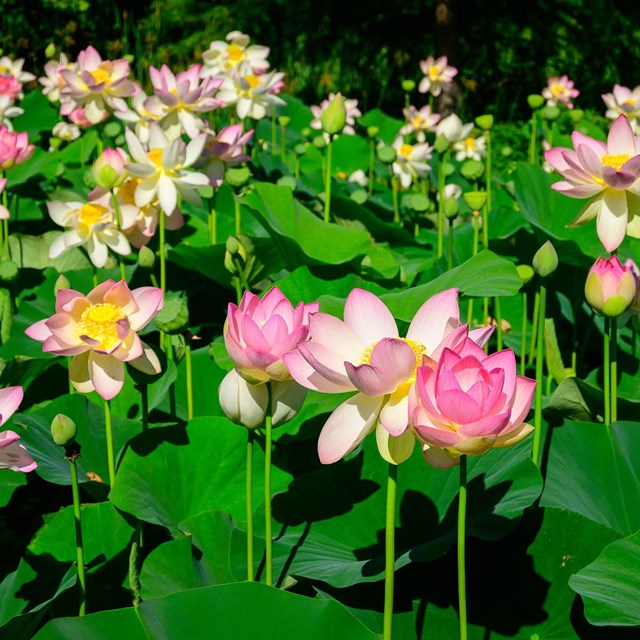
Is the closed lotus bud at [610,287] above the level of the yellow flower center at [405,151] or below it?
above

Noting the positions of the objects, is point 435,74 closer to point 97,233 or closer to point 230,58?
point 230,58

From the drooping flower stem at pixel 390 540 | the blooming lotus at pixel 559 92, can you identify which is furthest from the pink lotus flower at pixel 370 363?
the blooming lotus at pixel 559 92

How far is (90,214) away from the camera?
1.57 metres

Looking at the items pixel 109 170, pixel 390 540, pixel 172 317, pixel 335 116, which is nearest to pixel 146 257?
pixel 109 170

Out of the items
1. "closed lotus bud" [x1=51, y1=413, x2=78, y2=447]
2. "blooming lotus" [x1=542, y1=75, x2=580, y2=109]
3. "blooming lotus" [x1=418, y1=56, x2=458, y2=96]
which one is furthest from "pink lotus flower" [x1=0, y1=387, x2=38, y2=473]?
"blooming lotus" [x1=542, y1=75, x2=580, y2=109]

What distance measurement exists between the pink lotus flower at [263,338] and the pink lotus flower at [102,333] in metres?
0.21

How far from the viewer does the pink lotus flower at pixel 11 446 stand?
0.81 m

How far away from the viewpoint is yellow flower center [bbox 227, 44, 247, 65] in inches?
90.4

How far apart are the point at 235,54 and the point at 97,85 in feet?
1.47

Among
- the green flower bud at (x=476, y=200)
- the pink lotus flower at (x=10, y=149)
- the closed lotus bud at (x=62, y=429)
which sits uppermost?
the pink lotus flower at (x=10, y=149)

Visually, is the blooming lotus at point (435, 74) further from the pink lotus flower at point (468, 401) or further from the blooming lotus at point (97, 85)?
the pink lotus flower at point (468, 401)

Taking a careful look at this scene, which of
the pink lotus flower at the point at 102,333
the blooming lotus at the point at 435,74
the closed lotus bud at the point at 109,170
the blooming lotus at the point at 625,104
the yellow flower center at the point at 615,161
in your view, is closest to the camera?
the pink lotus flower at the point at 102,333

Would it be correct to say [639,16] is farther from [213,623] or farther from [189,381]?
[213,623]

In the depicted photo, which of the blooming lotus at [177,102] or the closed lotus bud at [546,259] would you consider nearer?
the closed lotus bud at [546,259]
